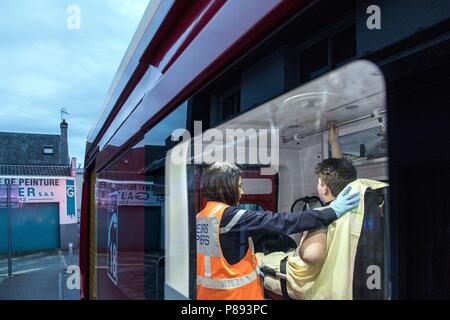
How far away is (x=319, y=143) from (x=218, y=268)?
476 mm

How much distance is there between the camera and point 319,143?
1.26 m

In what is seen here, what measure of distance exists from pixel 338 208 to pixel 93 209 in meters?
3.38

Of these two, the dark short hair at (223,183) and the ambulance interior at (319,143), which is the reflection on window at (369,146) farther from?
the dark short hair at (223,183)

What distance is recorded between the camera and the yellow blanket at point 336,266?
104cm

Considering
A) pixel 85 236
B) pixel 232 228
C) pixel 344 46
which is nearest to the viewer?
pixel 344 46

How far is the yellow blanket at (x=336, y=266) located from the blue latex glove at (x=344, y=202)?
0.01 metres

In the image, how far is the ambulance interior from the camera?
102 centimetres

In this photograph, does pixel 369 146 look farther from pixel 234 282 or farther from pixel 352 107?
pixel 234 282

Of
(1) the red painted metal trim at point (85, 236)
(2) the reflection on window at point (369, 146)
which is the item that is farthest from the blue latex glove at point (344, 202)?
(1) the red painted metal trim at point (85, 236)

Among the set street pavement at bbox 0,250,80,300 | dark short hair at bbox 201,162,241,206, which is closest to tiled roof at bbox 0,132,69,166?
dark short hair at bbox 201,162,241,206

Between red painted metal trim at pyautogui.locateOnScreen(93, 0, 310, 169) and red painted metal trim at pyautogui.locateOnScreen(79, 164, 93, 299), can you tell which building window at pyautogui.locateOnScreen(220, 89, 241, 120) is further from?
red painted metal trim at pyautogui.locateOnScreen(79, 164, 93, 299)

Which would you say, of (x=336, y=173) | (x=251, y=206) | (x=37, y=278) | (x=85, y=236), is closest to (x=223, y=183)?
(x=251, y=206)

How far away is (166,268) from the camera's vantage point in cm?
162

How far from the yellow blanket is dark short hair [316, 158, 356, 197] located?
3cm
